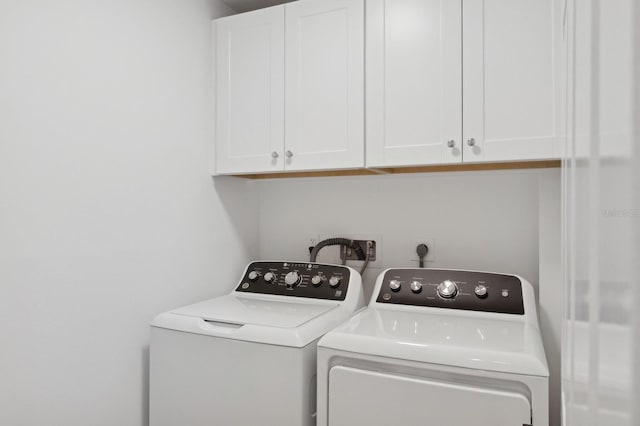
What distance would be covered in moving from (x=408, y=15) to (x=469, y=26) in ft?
0.81

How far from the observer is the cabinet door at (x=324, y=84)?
1.80 m

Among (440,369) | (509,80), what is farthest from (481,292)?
(509,80)

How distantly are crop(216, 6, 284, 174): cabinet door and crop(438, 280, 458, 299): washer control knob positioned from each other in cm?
86

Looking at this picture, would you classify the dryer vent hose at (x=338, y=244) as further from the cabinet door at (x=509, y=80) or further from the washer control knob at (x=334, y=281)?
the cabinet door at (x=509, y=80)

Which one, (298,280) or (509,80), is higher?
(509,80)

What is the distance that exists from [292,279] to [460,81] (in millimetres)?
1101

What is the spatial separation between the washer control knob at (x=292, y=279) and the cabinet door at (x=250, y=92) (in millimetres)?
496

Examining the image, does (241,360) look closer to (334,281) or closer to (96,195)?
(334,281)

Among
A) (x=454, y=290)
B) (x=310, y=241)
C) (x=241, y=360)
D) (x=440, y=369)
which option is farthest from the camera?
(x=310, y=241)

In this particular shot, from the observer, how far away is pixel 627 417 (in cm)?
10

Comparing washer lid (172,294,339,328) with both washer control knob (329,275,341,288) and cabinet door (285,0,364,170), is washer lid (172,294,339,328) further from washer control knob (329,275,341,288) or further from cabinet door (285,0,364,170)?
cabinet door (285,0,364,170)

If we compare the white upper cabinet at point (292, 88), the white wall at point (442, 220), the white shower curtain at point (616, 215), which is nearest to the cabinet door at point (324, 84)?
the white upper cabinet at point (292, 88)

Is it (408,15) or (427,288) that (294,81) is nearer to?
(408,15)

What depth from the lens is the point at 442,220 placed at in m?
2.04
